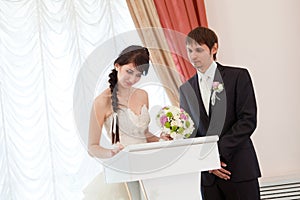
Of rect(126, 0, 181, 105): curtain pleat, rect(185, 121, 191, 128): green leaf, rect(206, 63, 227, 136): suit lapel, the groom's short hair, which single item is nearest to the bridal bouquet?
rect(185, 121, 191, 128): green leaf

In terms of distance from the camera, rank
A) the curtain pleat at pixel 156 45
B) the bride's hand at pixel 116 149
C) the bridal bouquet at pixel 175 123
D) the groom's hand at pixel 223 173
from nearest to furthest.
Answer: the bride's hand at pixel 116 149
the bridal bouquet at pixel 175 123
the groom's hand at pixel 223 173
the curtain pleat at pixel 156 45

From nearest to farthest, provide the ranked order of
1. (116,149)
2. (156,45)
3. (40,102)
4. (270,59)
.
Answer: (116,149) < (40,102) < (156,45) < (270,59)

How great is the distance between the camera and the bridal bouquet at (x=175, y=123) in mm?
2416

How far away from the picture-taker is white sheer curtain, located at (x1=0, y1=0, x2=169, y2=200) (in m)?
4.17

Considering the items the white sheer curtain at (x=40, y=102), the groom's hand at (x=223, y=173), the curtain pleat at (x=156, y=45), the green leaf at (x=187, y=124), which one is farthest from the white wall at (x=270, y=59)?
the green leaf at (x=187, y=124)

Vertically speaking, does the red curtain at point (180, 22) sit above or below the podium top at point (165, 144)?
above

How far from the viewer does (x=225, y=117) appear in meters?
2.88

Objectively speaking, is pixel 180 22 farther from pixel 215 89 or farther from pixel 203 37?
pixel 215 89

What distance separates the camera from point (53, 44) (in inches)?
169

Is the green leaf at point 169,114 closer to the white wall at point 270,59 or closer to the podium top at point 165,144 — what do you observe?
the podium top at point 165,144

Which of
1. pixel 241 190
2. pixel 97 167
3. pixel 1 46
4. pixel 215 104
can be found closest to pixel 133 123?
pixel 215 104

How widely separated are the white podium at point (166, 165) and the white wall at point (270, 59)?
8.16 feet

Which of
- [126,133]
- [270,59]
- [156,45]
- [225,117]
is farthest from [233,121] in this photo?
[270,59]

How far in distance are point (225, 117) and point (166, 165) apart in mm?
829
